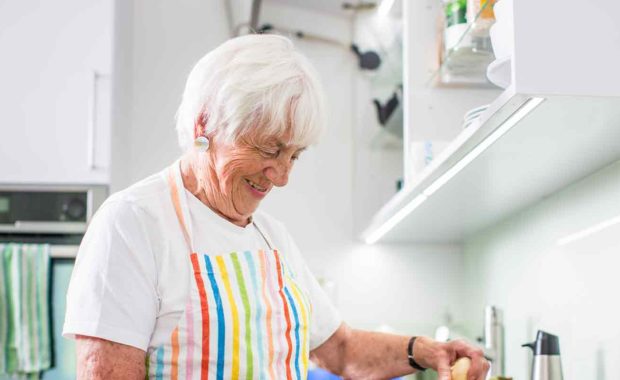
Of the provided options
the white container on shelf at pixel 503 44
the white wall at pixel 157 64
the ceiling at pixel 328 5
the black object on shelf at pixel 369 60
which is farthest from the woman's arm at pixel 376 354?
the ceiling at pixel 328 5

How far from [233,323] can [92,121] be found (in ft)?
4.40

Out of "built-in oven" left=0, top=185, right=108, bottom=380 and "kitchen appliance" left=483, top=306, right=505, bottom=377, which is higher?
"built-in oven" left=0, top=185, right=108, bottom=380

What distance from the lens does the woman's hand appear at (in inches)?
59.2

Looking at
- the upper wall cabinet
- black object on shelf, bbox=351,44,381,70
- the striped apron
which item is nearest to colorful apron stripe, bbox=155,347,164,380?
the striped apron

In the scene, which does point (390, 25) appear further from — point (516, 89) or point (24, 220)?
point (516, 89)

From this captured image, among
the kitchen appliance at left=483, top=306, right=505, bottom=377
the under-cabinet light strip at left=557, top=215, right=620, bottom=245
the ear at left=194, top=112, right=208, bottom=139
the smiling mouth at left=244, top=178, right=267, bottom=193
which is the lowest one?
the kitchen appliance at left=483, top=306, right=505, bottom=377

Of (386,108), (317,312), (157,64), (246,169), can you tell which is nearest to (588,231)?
(317,312)

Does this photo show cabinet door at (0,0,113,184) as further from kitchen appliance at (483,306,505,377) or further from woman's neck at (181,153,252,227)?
kitchen appliance at (483,306,505,377)

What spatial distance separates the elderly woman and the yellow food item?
0.01 m

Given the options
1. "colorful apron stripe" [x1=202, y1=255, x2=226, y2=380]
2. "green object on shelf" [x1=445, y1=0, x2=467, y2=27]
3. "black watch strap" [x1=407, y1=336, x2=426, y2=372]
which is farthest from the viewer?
"green object on shelf" [x1=445, y1=0, x2=467, y2=27]

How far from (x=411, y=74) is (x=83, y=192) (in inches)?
43.0

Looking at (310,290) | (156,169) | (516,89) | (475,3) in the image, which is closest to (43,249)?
(156,169)

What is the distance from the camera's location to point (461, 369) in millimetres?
1503

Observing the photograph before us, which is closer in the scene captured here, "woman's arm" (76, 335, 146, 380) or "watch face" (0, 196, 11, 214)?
"woman's arm" (76, 335, 146, 380)
